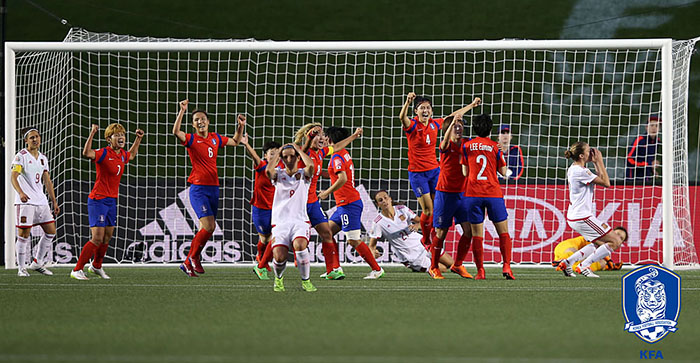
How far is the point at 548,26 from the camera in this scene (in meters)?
21.8

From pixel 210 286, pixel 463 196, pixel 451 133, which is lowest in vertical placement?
pixel 210 286

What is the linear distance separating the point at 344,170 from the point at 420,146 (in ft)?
4.96

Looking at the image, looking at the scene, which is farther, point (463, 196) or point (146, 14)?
point (146, 14)

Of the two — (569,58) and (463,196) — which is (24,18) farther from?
(463,196)

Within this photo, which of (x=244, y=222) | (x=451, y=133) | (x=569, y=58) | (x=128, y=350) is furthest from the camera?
(x=569, y=58)

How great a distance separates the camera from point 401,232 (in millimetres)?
10711

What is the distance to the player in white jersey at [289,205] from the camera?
7.64 m

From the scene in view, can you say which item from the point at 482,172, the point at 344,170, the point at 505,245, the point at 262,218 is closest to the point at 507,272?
the point at 505,245

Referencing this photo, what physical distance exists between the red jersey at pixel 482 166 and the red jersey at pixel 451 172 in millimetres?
166

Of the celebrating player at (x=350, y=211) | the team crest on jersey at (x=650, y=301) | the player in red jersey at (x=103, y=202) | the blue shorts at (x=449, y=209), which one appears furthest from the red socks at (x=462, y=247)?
the team crest on jersey at (x=650, y=301)

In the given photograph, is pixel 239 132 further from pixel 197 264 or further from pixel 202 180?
pixel 197 264

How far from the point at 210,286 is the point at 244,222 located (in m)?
4.79

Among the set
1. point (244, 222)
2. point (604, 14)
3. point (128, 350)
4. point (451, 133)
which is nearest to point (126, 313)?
point (128, 350)

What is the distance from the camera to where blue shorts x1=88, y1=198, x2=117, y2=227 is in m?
9.74
